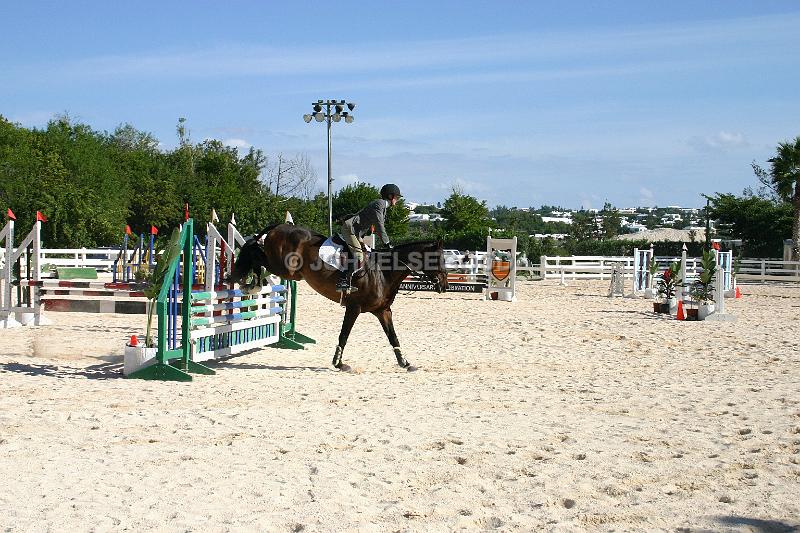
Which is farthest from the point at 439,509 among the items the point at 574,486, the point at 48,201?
the point at 48,201

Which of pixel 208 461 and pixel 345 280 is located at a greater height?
pixel 345 280

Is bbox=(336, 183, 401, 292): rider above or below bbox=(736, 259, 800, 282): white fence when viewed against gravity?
above

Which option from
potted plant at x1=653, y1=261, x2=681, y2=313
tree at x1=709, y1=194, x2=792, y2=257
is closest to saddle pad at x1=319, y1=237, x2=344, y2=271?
potted plant at x1=653, y1=261, x2=681, y2=313

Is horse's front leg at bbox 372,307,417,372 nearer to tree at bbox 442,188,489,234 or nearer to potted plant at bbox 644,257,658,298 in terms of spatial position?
potted plant at bbox 644,257,658,298

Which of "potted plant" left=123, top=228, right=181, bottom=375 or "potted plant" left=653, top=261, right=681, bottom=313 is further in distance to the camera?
"potted plant" left=653, top=261, right=681, bottom=313

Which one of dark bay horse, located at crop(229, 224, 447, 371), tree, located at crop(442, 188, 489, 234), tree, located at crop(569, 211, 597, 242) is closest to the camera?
dark bay horse, located at crop(229, 224, 447, 371)

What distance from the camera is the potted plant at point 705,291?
1895 centimetres

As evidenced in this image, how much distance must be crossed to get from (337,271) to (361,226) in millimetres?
663

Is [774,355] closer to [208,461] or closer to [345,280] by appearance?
[345,280]

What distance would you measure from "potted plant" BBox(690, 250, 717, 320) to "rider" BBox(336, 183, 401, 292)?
1054 centimetres

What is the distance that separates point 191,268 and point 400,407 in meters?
3.29

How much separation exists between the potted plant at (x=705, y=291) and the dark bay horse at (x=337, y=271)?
980 centimetres

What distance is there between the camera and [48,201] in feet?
149

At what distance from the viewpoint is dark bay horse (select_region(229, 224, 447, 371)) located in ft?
36.1
